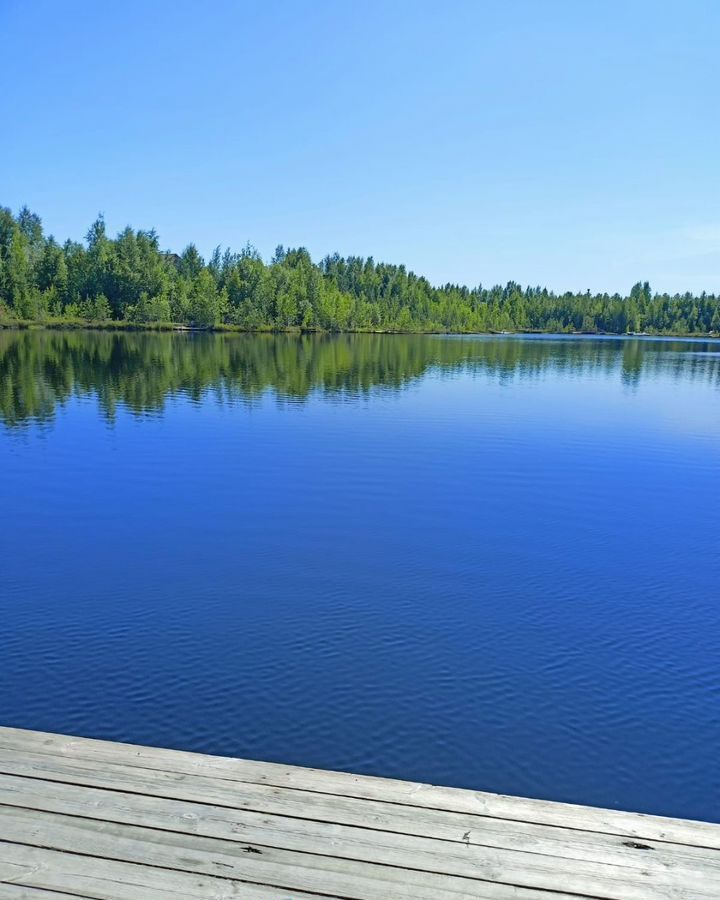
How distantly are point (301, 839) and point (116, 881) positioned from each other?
1277 millimetres

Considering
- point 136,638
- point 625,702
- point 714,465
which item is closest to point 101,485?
point 136,638

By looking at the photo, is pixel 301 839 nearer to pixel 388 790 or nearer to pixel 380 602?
pixel 388 790

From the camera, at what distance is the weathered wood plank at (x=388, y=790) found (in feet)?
17.4

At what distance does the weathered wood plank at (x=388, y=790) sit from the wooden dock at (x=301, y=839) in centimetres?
2

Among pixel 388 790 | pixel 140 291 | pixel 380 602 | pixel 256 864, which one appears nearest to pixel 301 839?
pixel 256 864

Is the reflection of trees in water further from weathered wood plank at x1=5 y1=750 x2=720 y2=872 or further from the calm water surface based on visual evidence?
weathered wood plank at x1=5 y1=750 x2=720 y2=872

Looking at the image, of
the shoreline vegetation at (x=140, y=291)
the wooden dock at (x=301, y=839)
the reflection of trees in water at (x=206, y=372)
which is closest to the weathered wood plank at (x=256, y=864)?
the wooden dock at (x=301, y=839)

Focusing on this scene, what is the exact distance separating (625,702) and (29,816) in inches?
306

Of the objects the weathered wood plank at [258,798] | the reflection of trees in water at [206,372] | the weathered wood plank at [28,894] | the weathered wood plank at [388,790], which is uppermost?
the reflection of trees in water at [206,372]

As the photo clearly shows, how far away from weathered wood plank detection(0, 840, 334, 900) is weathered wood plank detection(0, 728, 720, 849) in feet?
3.70

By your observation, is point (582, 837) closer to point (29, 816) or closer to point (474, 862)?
point (474, 862)

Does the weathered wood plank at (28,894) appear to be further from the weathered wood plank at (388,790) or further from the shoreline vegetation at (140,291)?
the shoreline vegetation at (140,291)

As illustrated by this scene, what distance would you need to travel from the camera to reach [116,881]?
4500 millimetres

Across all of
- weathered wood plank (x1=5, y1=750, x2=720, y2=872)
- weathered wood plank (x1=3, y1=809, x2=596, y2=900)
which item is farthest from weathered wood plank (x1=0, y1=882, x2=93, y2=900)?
weathered wood plank (x1=5, y1=750, x2=720, y2=872)
